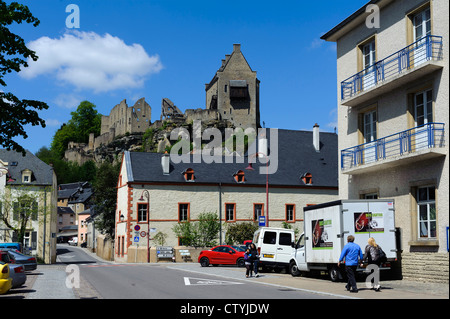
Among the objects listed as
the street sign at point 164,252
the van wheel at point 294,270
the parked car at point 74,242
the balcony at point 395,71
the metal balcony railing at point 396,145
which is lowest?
the parked car at point 74,242

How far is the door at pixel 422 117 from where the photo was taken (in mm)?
19781

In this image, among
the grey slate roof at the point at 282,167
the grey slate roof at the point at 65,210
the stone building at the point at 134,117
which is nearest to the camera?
the grey slate roof at the point at 282,167

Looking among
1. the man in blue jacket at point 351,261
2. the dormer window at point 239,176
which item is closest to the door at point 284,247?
the man in blue jacket at point 351,261

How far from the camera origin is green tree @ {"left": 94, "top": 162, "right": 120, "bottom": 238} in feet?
206

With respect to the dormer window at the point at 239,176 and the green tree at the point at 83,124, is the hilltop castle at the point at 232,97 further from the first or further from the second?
the dormer window at the point at 239,176

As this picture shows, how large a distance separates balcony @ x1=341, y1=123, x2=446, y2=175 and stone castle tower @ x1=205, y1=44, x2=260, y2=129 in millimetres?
81657

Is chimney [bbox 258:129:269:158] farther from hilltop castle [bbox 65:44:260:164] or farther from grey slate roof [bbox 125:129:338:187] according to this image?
hilltop castle [bbox 65:44:260:164]

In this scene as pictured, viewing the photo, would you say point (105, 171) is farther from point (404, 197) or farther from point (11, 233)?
point (404, 197)

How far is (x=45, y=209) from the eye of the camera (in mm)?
54031

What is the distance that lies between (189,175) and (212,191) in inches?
103

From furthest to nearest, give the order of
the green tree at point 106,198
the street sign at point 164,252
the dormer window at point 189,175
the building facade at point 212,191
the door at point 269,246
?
the green tree at point 106,198 → the dormer window at point 189,175 → the building facade at point 212,191 → the street sign at point 164,252 → the door at point 269,246

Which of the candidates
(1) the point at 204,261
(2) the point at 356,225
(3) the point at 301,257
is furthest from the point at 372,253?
(1) the point at 204,261

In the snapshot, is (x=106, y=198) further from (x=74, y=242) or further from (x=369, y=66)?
(x=74, y=242)

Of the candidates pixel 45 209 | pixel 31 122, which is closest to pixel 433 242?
pixel 31 122
